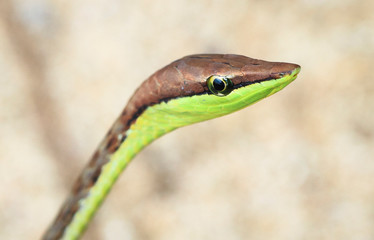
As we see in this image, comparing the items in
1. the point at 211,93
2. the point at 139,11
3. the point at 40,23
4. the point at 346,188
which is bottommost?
the point at 346,188

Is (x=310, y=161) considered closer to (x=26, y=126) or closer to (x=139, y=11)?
(x=139, y=11)

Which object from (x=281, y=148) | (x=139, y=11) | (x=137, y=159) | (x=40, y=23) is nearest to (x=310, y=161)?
(x=281, y=148)

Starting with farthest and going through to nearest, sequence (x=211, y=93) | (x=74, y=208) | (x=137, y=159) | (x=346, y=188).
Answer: (x=137, y=159) < (x=346, y=188) < (x=74, y=208) < (x=211, y=93)

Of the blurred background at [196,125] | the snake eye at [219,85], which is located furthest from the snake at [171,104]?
the blurred background at [196,125]

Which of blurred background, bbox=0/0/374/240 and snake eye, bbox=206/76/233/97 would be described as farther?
blurred background, bbox=0/0/374/240

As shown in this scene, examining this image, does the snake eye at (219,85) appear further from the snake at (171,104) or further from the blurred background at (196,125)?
the blurred background at (196,125)

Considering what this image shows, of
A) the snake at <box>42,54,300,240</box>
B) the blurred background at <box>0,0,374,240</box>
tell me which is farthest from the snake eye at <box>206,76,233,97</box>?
the blurred background at <box>0,0,374,240</box>

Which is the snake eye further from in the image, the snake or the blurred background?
the blurred background

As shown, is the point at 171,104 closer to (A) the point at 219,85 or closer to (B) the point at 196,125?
(A) the point at 219,85
